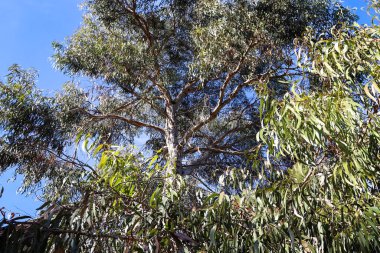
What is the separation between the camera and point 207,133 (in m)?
7.68

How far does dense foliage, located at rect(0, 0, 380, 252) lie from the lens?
213cm

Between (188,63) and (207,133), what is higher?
(188,63)

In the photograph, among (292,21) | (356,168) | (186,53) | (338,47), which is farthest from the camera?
(186,53)

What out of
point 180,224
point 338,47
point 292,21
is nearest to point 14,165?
point 292,21

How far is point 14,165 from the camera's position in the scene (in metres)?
6.87

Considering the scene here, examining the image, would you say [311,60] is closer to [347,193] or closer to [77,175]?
[347,193]

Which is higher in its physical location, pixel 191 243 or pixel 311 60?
pixel 311 60

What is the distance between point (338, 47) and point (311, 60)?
0.26m

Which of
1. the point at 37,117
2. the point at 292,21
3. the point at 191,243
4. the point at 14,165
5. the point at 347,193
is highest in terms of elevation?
the point at 292,21

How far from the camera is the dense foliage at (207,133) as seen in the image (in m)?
2.13

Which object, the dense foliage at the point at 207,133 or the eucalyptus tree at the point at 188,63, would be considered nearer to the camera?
the dense foliage at the point at 207,133

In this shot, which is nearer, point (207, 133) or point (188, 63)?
point (188, 63)

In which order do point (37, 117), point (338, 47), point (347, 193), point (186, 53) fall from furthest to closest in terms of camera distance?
point (186, 53) → point (37, 117) → point (338, 47) → point (347, 193)

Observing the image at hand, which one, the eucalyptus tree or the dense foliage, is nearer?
the dense foliage
